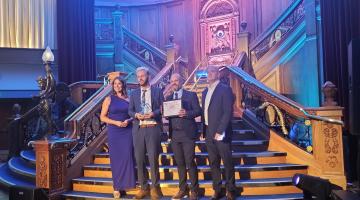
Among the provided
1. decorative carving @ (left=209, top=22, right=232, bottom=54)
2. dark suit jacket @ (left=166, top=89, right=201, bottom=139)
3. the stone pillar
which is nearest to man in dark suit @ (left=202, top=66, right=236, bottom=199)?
dark suit jacket @ (left=166, top=89, right=201, bottom=139)

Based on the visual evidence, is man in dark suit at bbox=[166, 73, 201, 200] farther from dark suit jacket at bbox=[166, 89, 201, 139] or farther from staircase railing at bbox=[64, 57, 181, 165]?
staircase railing at bbox=[64, 57, 181, 165]

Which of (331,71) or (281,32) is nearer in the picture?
(331,71)

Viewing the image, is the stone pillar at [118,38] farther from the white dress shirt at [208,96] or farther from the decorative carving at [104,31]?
the white dress shirt at [208,96]

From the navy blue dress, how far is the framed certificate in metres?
0.51

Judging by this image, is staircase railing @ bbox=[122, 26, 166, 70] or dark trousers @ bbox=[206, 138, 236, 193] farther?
staircase railing @ bbox=[122, 26, 166, 70]

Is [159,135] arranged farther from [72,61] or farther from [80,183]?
[72,61]

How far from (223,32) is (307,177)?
723 cm

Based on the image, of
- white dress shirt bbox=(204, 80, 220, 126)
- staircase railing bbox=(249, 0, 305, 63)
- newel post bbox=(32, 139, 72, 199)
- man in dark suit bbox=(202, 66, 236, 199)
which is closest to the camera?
man in dark suit bbox=(202, 66, 236, 199)

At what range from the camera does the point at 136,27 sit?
11.2 m

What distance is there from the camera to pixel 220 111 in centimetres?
374

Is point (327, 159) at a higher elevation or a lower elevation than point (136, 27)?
lower

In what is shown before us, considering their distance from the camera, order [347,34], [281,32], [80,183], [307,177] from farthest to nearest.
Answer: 1. [281,32]
2. [347,34]
3. [80,183]
4. [307,177]

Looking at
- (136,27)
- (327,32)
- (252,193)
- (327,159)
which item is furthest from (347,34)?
(136,27)

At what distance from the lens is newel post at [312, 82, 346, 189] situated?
430cm
